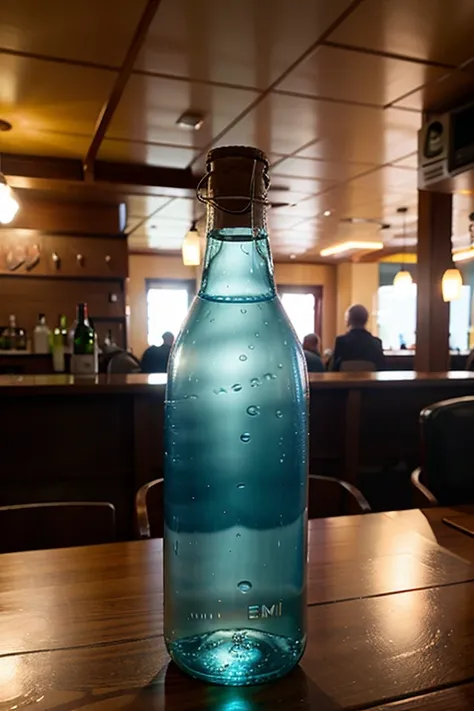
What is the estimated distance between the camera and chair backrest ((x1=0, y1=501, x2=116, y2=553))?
112 centimetres

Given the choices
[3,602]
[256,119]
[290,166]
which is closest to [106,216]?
[290,166]

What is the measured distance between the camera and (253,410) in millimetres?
524

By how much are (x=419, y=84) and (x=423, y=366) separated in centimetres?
182

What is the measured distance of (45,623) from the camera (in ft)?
1.98

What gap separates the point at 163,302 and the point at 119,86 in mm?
7294

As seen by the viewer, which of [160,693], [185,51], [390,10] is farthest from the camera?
[185,51]

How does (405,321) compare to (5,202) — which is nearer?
(5,202)

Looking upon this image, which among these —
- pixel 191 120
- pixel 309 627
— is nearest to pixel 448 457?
pixel 309 627

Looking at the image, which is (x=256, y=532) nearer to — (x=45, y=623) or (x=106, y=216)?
(x=45, y=623)

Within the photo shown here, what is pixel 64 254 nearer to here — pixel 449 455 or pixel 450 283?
pixel 450 283

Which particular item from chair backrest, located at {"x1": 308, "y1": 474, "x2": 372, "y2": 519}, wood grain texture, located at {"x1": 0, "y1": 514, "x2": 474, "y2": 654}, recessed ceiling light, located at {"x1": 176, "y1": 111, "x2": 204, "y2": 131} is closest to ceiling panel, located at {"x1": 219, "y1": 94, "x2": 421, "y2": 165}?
recessed ceiling light, located at {"x1": 176, "y1": 111, "x2": 204, "y2": 131}

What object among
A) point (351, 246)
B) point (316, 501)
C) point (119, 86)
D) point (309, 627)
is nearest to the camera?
point (309, 627)

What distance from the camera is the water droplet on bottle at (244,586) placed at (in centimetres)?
51

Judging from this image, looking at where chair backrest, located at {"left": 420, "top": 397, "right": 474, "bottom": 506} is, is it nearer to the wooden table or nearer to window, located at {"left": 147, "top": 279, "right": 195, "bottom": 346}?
the wooden table
